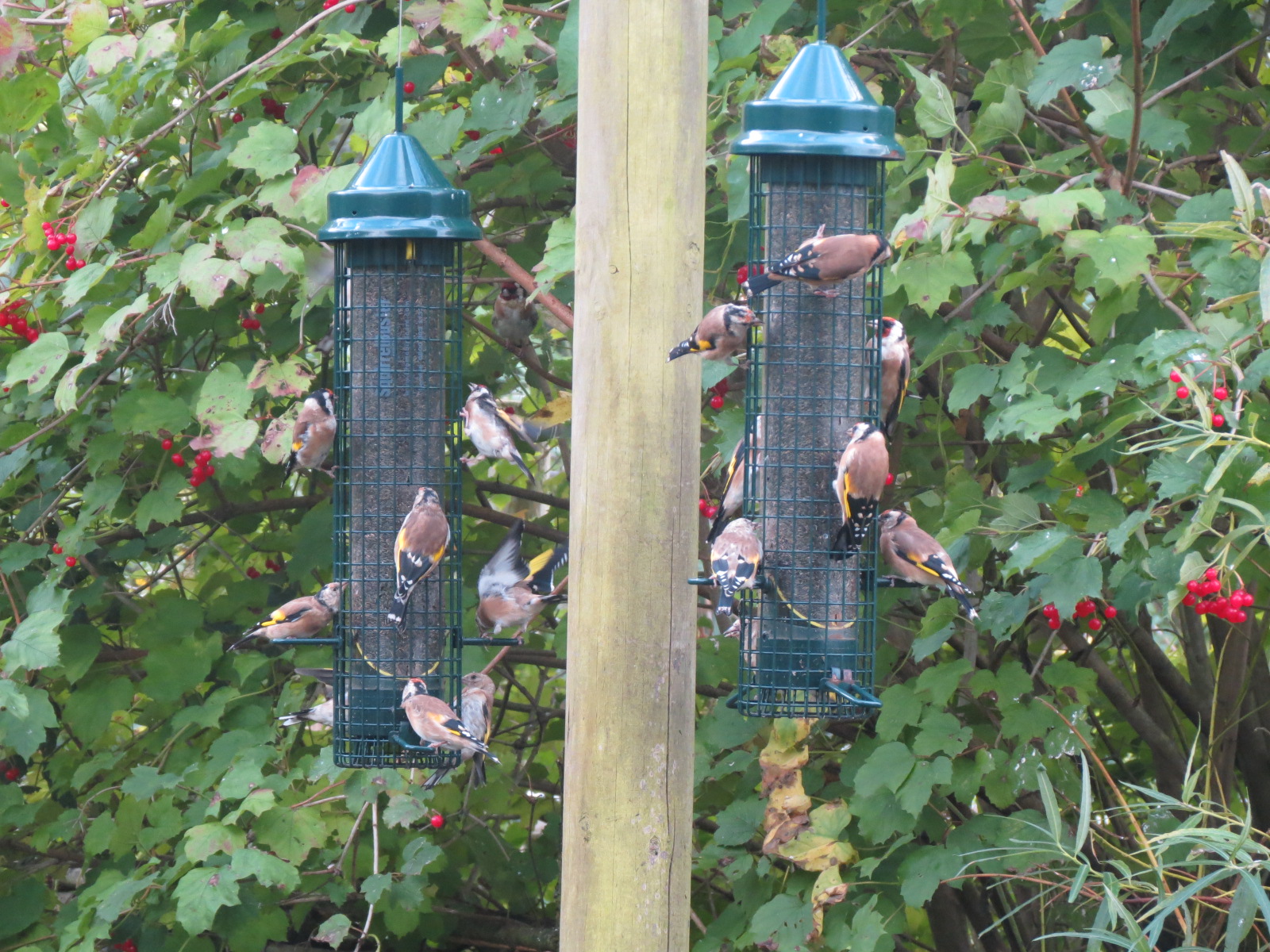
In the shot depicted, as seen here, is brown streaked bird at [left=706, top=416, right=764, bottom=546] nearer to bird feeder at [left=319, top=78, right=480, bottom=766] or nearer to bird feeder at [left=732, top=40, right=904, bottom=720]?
bird feeder at [left=732, top=40, right=904, bottom=720]

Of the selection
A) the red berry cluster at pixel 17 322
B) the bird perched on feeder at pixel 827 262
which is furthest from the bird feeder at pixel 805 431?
the red berry cluster at pixel 17 322

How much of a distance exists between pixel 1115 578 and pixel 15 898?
423cm

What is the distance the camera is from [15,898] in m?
5.43

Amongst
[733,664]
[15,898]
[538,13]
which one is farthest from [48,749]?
[538,13]

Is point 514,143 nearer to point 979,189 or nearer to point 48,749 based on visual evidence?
point 979,189

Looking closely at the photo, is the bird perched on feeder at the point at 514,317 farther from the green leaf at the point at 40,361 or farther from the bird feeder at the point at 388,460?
the green leaf at the point at 40,361

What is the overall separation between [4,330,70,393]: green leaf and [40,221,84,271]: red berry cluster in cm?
30

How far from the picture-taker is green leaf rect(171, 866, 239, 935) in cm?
420

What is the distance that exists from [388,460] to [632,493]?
1354 millimetres

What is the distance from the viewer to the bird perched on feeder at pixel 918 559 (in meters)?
3.30

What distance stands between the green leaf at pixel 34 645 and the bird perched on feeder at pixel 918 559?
2489mm

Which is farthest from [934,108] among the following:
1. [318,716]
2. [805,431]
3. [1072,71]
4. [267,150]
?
[318,716]

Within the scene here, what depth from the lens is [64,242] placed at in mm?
4430

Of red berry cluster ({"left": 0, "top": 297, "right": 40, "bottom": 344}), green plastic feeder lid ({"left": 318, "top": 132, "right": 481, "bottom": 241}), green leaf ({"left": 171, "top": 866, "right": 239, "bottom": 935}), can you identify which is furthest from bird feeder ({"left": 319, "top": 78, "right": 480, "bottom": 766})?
red berry cluster ({"left": 0, "top": 297, "right": 40, "bottom": 344})
